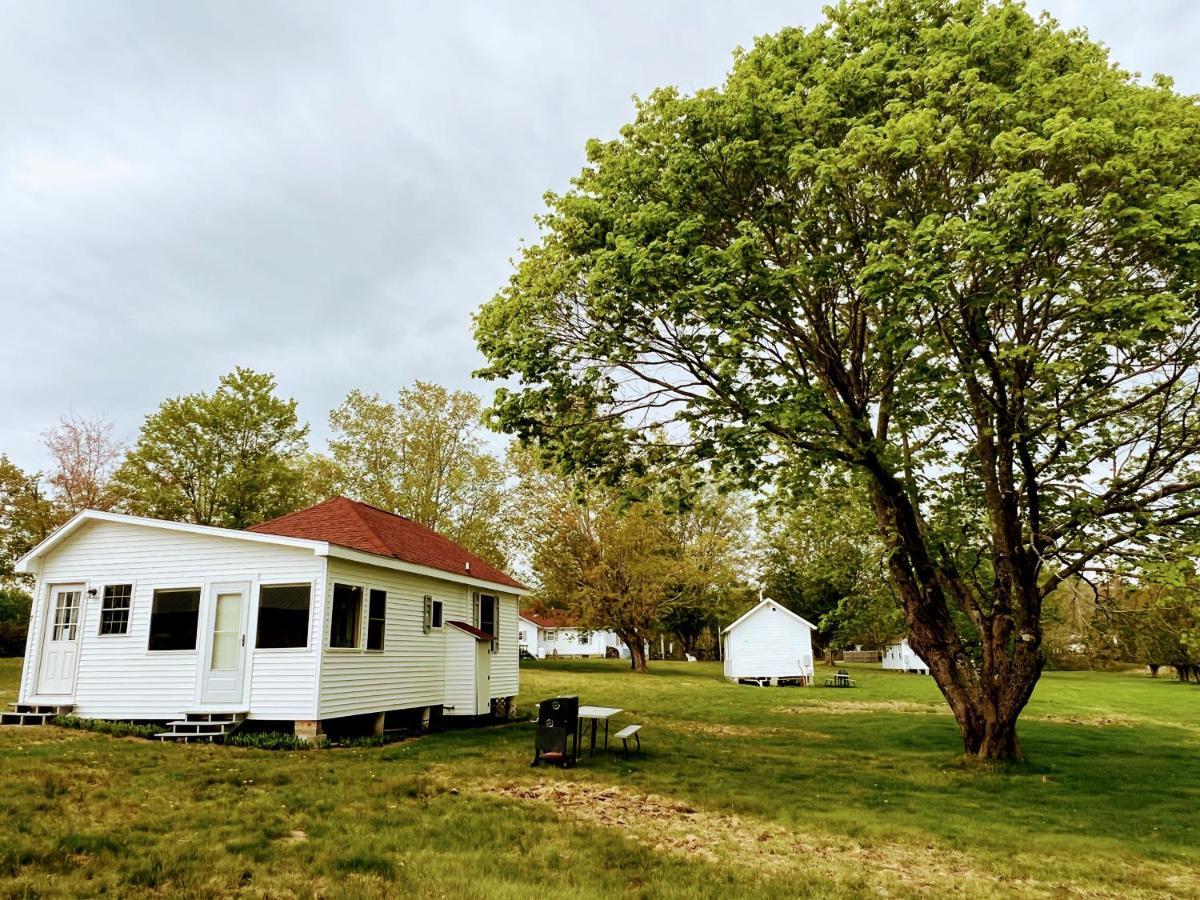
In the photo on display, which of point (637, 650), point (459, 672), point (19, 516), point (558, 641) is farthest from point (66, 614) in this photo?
point (558, 641)

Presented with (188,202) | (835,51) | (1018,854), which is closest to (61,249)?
(188,202)

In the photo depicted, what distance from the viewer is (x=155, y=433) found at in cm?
3441

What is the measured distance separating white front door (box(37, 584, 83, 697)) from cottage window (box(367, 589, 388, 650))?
6.54 metres

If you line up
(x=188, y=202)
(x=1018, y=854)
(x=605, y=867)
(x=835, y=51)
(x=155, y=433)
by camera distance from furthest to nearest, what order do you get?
(x=155, y=433), (x=188, y=202), (x=835, y=51), (x=1018, y=854), (x=605, y=867)

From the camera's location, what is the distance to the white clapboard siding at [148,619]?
1440 centimetres

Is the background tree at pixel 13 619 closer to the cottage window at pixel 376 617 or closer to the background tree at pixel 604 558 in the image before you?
the background tree at pixel 604 558

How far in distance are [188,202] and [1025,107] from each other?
21714 millimetres

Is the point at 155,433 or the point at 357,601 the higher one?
the point at 155,433

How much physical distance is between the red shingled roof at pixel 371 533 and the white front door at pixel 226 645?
5.43ft

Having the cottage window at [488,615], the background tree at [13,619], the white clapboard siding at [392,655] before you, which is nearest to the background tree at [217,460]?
the background tree at [13,619]

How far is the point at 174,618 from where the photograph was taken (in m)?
15.5

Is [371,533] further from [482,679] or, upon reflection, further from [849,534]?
[849,534]

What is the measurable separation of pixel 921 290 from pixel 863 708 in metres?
21.4

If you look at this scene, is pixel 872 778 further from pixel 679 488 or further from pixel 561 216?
pixel 561 216
